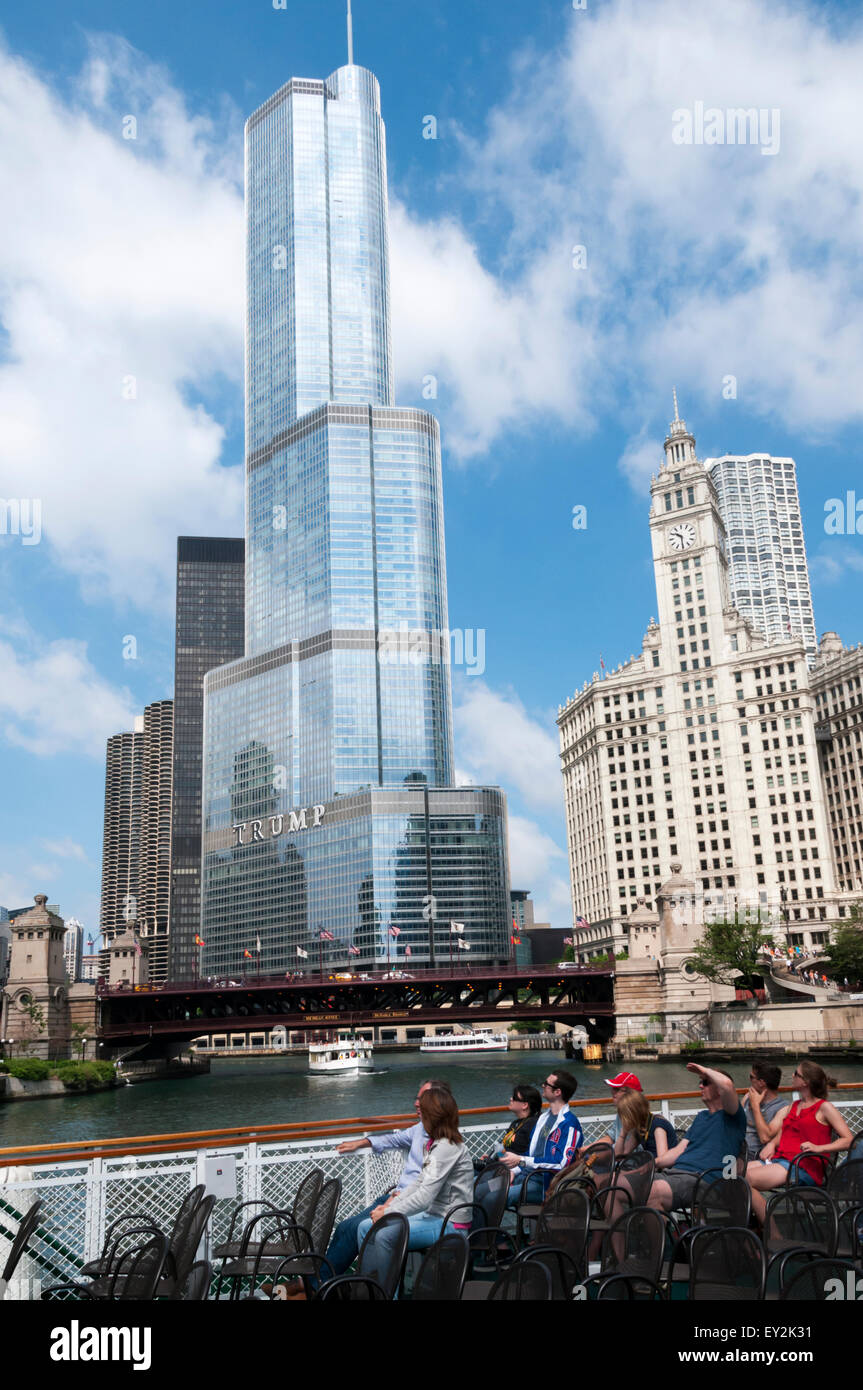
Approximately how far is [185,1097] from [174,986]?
106 feet

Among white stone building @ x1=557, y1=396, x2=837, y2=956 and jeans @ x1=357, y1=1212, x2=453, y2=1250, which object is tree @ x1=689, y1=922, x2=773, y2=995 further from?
jeans @ x1=357, y1=1212, x2=453, y2=1250

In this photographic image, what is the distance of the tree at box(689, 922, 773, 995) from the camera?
9938 cm

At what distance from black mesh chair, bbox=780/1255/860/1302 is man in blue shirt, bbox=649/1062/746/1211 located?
357cm

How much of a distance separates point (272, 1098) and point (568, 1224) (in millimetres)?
75721

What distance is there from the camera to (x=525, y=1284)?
660 centimetres

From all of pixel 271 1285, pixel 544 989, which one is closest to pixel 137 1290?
pixel 271 1285

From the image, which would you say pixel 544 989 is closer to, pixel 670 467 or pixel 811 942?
pixel 811 942

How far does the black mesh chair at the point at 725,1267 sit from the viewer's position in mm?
7352

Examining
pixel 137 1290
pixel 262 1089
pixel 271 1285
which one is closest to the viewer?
pixel 137 1290

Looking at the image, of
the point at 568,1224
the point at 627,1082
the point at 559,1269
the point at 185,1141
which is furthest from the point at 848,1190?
the point at 185,1141

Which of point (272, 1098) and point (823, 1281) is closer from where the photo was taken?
point (823, 1281)

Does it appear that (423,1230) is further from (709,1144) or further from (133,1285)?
(709,1144)

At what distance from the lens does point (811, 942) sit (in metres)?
141
